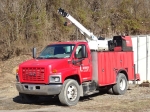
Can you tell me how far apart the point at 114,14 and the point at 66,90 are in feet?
85.9

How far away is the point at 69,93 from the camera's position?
11.5 metres

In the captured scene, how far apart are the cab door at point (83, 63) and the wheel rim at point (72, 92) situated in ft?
2.32

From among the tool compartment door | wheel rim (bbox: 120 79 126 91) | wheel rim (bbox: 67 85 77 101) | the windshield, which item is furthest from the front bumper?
wheel rim (bbox: 120 79 126 91)

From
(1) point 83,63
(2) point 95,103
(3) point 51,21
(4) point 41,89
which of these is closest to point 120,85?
(2) point 95,103

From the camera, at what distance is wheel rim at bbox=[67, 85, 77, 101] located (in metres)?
11.5

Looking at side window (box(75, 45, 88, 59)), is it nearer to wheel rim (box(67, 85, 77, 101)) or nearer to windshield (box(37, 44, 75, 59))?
windshield (box(37, 44, 75, 59))

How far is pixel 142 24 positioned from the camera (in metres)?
38.6

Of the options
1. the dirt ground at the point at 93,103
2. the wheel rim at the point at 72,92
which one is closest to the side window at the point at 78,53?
the wheel rim at the point at 72,92

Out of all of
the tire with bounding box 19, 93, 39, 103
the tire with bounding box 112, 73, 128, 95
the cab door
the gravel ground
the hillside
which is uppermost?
the hillside

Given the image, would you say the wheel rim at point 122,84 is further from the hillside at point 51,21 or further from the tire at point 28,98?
the hillside at point 51,21

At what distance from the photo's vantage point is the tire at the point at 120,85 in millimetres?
13969

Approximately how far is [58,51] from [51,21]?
15.8 m

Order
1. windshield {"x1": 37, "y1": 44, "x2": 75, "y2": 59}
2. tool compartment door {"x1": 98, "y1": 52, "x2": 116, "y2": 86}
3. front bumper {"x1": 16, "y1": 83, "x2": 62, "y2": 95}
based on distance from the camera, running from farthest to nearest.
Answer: tool compartment door {"x1": 98, "y1": 52, "x2": 116, "y2": 86}, windshield {"x1": 37, "y1": 44, "x2": 75, "y2": 59}, front bumper {"x1": 16, "y1": 83, "x2": 62, "y2": 95}

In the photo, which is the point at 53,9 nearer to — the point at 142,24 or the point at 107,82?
the point at 142,24
